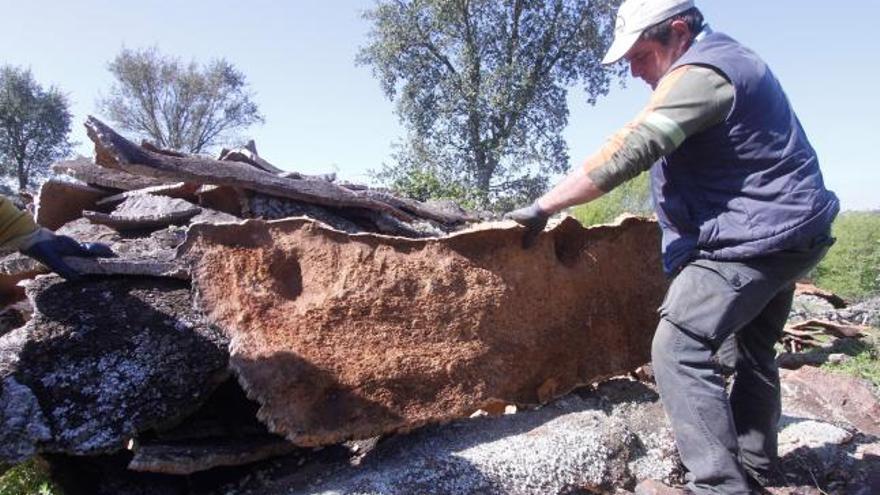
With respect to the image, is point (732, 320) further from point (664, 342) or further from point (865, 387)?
point (865, 387)

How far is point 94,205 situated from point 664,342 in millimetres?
3289

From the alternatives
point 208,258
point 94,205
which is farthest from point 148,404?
point 94,205

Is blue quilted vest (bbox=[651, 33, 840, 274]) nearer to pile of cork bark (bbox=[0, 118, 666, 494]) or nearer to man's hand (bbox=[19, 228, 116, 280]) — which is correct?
pile of cork bark (bbox=[0, 118, 666, 494])

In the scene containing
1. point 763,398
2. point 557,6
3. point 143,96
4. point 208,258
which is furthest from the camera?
point 143,96

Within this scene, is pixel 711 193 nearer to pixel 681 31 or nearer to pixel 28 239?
pixel 681 31

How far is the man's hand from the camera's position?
2369mm

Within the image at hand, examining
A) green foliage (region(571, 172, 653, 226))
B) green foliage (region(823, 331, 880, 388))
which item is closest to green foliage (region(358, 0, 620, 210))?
green foliage (region(571, 172, 653, 226))

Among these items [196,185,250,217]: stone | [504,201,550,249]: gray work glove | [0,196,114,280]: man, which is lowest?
[504,201,550,249]: gray work glove

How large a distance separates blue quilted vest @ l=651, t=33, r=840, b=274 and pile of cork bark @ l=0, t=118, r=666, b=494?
0.69 m

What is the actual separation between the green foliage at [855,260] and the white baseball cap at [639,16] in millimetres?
6901

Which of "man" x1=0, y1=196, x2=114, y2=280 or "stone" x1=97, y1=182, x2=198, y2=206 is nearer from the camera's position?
"man" x1=0, y1=196, x2=114, y2=280

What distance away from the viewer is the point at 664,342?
211 centimetres

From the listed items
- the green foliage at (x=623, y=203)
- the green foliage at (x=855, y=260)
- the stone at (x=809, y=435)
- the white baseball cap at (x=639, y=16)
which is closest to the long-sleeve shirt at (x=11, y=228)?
the white baseball cap at (x=639, y=16)

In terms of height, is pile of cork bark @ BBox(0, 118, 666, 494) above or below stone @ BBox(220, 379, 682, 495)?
above
